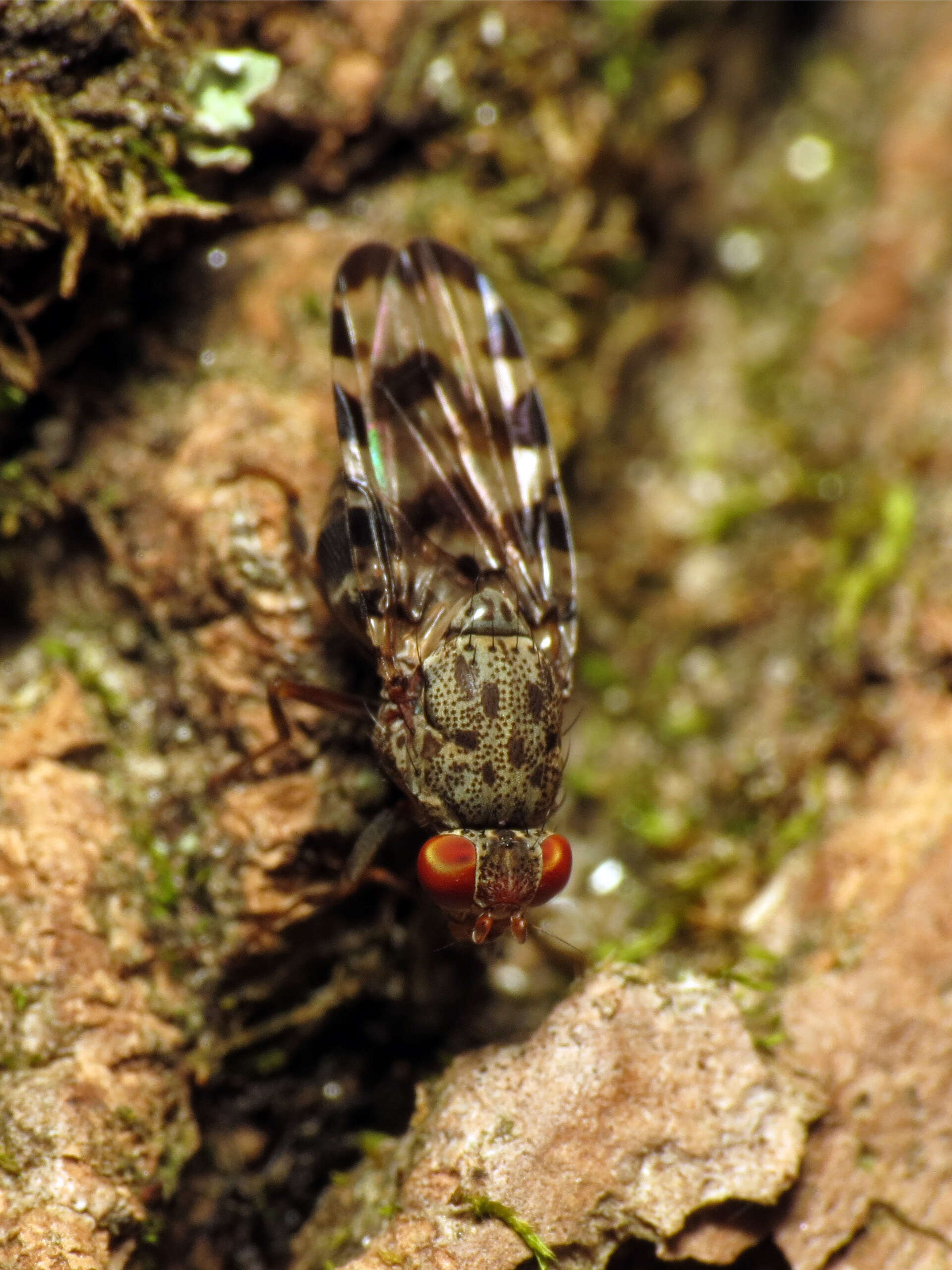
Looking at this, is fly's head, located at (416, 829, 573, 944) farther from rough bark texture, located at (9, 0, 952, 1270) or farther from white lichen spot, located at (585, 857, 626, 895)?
white lichen spot, located at (585, 857, 626, 895)

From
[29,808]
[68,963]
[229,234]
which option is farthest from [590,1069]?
[229,234]

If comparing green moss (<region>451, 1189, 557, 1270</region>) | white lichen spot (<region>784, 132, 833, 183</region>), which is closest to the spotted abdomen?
green moss (<region>451, 1189, 557, 1270</region>)

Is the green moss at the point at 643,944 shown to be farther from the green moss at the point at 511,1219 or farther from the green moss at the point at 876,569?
the green moss at the point at 876,569

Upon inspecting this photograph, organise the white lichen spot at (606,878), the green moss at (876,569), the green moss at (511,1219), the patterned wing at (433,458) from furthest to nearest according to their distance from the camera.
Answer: the green moss at (876,569) → the white lichen spot at (606,878) → the patterned wing at (433,458) → the green moss at (511,1219)

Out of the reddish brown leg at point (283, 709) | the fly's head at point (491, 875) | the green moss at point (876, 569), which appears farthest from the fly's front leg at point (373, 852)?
the green moss at point (876, 569)

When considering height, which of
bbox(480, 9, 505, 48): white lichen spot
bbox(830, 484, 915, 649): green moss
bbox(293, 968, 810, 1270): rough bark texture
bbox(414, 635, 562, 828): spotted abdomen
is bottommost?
bbox(293, 968, 810, 1270): rough bark texture

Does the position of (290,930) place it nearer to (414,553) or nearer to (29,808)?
(29,808)
